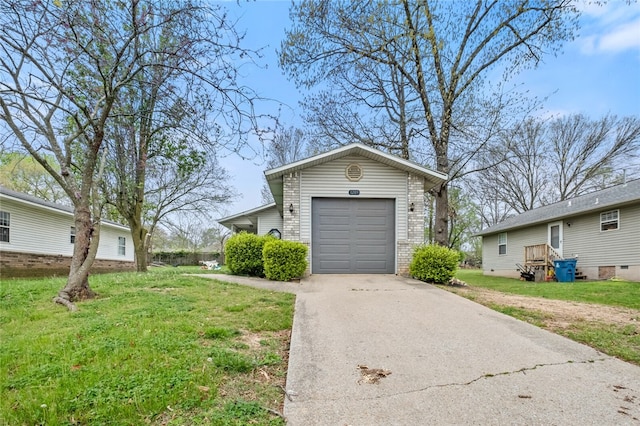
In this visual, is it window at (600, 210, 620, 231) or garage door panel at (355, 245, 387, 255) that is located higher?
window at (600, 210, 620, 231)

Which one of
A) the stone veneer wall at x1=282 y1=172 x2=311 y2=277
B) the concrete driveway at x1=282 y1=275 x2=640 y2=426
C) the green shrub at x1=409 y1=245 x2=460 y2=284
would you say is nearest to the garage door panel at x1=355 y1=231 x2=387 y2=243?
the green shrub at x1=409 y1=245 x2=460 y2=284

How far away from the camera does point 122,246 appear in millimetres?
21344

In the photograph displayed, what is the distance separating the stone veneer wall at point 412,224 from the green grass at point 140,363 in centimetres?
531

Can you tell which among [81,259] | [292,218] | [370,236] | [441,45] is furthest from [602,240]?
[81,259]

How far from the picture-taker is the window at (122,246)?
68.7 ft

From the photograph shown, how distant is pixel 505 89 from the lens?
12469 mm

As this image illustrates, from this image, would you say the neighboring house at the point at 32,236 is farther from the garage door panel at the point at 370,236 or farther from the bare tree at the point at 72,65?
the garage door panel at the point at 370,236

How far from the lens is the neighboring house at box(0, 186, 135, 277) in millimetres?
12203

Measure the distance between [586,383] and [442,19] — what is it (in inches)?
495

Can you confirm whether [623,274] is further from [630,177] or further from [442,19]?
[630,177]

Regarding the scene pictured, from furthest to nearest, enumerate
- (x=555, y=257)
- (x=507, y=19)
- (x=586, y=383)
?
1. (x=555, y=257)
2. (x=507, y=19)
3. (x=586, y=383)

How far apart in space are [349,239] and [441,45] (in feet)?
23.9

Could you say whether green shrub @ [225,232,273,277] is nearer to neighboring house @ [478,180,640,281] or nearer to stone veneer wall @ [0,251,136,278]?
stone veneer wall @ [0,251,136,278]

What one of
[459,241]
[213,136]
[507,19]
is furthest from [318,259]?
[459,241]
